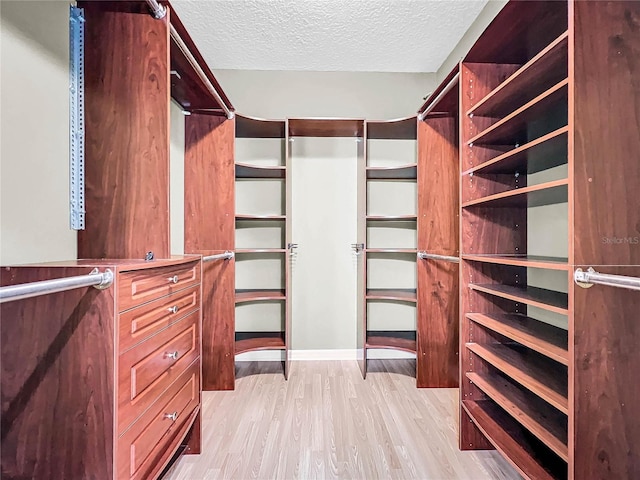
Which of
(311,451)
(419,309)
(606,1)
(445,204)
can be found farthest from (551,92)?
(311,451)

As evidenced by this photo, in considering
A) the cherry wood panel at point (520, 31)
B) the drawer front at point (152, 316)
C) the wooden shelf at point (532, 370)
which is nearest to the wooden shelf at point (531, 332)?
the wooden shelf at point (532, 370)

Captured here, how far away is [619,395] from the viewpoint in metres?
0.98

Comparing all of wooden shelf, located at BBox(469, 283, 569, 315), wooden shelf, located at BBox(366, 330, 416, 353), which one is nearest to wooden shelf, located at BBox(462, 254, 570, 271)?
wooden shelf, located at BBox(469, 283, 569, 315)

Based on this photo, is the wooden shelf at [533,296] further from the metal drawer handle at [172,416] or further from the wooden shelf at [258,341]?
the wooden shelf at [258,341]

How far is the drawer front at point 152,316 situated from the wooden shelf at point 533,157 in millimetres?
1428

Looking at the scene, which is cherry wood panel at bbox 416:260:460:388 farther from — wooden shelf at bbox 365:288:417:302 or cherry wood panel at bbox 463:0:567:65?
→ cherry wood panel at bbox 463:0:567:65

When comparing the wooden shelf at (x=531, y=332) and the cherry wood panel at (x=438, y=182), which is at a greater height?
the cherry wood panel at (x=438, y=182)

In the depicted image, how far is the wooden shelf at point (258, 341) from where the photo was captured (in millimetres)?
2590

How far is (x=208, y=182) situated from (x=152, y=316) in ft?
4.61

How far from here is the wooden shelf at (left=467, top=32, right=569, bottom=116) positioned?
44.0 inches

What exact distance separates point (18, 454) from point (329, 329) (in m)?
2.27

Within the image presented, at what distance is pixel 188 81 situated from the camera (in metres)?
1.91

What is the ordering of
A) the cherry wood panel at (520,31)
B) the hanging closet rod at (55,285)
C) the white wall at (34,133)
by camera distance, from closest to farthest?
1. the hanging closet rod at (55,285)
2. the white wall at (34,133)
3. the cherry wood panel at (520,31)

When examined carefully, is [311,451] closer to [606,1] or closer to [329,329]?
[329,329]
